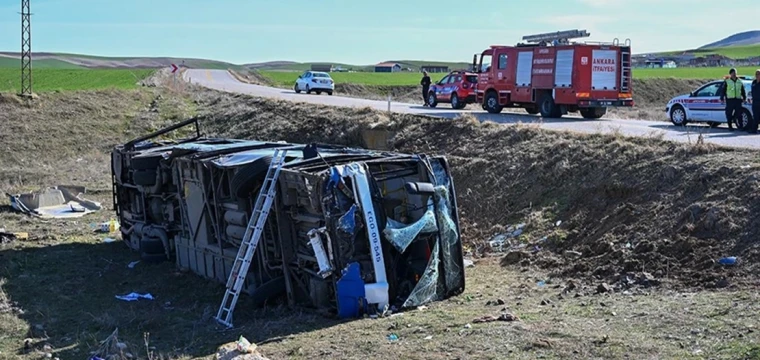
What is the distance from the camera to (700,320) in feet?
25.9

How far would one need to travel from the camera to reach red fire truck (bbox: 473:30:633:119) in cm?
2570

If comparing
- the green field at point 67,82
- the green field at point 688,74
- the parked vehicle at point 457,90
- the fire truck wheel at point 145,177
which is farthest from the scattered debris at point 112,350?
the green field at point 688,74

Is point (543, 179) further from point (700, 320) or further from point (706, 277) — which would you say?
point (700, 320)

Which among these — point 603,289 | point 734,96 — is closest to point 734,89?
point 734,96

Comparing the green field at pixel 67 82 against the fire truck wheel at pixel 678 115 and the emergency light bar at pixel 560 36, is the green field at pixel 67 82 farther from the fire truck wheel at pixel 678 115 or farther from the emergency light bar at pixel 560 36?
the fire truck wheel at pixel 678 115

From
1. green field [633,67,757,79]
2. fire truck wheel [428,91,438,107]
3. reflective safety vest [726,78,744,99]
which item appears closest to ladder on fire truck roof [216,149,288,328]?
reflective safety vest [726,78,744,99]

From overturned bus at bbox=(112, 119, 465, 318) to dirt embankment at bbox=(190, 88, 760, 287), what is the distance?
2214 mm

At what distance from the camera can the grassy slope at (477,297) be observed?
7773 mm

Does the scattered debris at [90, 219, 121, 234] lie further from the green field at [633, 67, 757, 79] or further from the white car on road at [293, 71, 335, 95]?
the green field at [633, 67, 757, 79]

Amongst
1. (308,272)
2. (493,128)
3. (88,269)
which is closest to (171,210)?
(88,269)

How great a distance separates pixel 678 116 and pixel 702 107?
0.82 m

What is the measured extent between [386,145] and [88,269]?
9395 millimetres

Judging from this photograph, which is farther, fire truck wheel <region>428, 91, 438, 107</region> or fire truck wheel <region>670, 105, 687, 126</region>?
fire truck wheel <region>428, 91, 438, 107</region>

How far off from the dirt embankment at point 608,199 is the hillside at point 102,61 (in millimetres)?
127512
